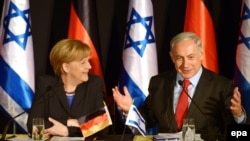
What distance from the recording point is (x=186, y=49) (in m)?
3.50

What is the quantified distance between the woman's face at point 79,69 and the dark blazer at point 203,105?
52 cm

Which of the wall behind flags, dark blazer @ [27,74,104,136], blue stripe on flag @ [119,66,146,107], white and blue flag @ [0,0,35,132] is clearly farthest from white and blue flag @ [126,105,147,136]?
the wall behind flags

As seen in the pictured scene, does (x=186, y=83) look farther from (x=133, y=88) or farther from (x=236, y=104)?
(x=133, y=88)

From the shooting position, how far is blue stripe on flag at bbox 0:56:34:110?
15.4 feet

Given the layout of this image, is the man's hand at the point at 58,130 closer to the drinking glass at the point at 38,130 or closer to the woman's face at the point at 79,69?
the drinking glass at the point at 38,130

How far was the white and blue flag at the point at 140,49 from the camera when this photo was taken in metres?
4.70

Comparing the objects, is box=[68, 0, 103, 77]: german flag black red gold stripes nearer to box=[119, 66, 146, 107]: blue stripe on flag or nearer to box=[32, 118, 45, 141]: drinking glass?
box=[119, 66, 146, 107]: blue stripe on flag

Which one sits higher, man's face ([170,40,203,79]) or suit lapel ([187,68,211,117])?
man's face ([170,40,203,79])

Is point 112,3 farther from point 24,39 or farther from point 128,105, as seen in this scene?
point 128,105

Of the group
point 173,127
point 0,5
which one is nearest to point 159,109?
point 173,127

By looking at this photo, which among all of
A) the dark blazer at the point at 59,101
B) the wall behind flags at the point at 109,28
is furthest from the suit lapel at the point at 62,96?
the wall behind flags at the point at 109,28

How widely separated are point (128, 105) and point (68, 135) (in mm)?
455

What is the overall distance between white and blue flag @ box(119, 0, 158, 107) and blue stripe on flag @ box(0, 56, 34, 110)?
903mm

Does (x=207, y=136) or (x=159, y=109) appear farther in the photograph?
(x=159, y=109)
